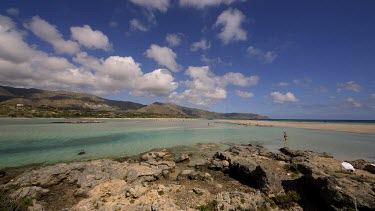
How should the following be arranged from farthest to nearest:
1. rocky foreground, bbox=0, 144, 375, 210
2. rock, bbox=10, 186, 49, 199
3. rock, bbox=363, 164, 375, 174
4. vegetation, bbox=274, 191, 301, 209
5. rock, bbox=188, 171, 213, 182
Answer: rock, bbox=363, 164, 375, 174 → rock, bbox=188, 171, 213, 182 → rock, bbox=10, 186, 49, 199 → vegetation, bbox=274, 191, 301, 209 → rocky foreground, bbox=0, 144, 375, 210

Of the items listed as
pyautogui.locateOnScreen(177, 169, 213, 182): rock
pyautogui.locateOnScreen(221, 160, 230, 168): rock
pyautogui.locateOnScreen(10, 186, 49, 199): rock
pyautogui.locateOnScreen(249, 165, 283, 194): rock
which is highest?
pyautogui.locateOnScreen(249, 165, 283, 194): rock

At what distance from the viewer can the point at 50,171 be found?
18719 millimetres

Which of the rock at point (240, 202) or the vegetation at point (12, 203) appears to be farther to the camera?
the vegetation at point (12, 203)

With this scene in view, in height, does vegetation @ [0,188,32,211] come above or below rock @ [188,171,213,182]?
below

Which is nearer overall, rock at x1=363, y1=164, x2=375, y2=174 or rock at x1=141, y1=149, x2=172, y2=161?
rock at x1=363, y1=164, x2=375, y2=174

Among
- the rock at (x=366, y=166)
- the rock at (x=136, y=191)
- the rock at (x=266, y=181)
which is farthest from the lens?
the rock at (x=366, y=166)

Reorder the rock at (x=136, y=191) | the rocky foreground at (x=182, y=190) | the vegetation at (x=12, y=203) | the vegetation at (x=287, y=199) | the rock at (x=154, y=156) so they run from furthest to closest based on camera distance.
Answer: the rock at (x=154, y=156) < the rock at (x=136, y=191) < the vegetation at (x=287, y=199) < the vegetation at (x=12, y=203) < the rocky foreground at (x=182, y=190)

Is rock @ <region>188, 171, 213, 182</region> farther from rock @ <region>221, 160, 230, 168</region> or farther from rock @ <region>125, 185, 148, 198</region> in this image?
rock @ <region>125, 185, 148, 198</region>

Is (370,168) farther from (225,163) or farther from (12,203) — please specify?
(12,203)

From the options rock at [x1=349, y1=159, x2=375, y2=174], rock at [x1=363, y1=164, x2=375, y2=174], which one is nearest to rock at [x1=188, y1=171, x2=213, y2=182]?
rock at [x1=363, y1=164, x2=375, y2=174]

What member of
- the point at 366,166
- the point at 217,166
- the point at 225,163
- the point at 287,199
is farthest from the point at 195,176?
the point at 366,166

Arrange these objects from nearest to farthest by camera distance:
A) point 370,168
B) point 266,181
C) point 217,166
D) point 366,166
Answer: point 266,181 → point 370,168 → point 366,166 → point 217,166

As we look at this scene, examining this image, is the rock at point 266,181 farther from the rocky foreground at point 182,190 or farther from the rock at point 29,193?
the rock at point 29,193

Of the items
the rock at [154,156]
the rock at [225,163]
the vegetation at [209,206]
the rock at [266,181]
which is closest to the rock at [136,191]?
the vegetation at [209,206]
